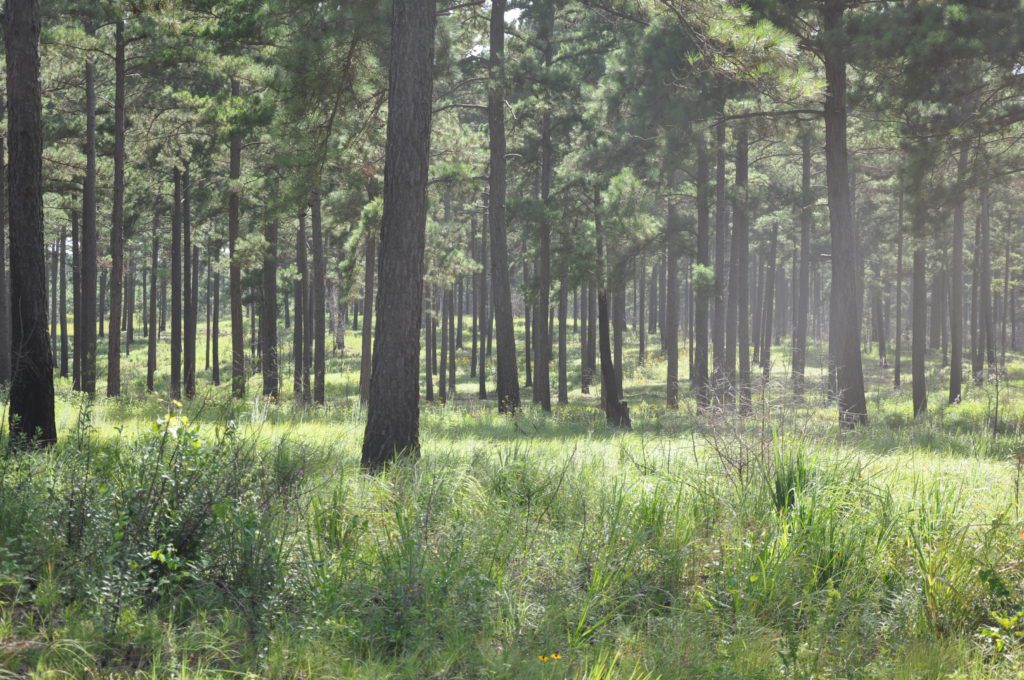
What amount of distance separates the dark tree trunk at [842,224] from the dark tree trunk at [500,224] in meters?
6.50

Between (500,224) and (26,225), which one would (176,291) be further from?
(26,225)

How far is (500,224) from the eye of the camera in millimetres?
16656

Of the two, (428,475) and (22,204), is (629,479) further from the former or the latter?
(22,204)

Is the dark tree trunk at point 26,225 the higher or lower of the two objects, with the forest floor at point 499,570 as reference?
higher

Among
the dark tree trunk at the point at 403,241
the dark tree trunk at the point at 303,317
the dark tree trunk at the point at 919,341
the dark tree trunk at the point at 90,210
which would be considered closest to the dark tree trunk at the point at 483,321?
the dark tree trunk at the point at 303,317

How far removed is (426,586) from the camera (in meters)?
4.16

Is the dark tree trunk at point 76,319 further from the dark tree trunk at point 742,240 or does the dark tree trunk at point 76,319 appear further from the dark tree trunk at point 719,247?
the dark tree trunk at point 742,240

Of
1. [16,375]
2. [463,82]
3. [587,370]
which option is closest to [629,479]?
[16,375]

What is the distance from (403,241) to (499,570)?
3803 millimetres

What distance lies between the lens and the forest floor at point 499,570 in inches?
144

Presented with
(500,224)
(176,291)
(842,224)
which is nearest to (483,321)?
(176,291)

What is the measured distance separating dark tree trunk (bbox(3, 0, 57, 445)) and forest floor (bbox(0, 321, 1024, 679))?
1.47 m

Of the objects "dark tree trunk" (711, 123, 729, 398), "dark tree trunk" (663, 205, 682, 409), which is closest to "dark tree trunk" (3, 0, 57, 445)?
"dark tree trunk" (711, 123, 729, 398)

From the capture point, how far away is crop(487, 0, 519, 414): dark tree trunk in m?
16.3
